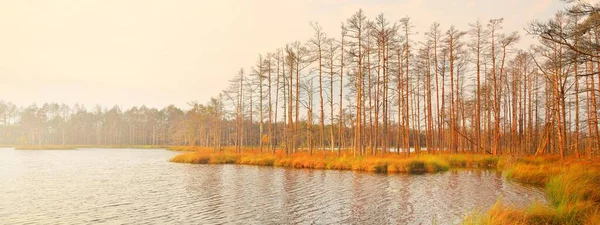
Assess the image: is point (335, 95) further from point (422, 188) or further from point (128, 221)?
point (128, 221)

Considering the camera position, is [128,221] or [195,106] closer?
[128,221]

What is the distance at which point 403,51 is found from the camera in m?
35.5

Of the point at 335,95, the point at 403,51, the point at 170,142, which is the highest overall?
the point at 403,51

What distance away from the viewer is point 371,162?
27.5 m

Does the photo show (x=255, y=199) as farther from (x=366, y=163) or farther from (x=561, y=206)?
(x=366, y=163)

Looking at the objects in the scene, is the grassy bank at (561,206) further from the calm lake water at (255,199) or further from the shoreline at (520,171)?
the calm lake water at (255,199)

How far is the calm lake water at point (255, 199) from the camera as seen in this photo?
11.9 m

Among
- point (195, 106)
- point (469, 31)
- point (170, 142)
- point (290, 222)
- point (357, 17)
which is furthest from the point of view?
point (170, 142)

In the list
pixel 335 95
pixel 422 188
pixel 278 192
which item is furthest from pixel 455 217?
pixel 335 95

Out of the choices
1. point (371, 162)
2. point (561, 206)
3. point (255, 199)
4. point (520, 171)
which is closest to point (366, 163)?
point (371, 162)

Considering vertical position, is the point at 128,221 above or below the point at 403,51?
below

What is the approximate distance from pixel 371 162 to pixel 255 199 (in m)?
13.9

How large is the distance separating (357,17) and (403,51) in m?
7.07

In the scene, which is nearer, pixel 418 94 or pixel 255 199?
pixel 255 199
